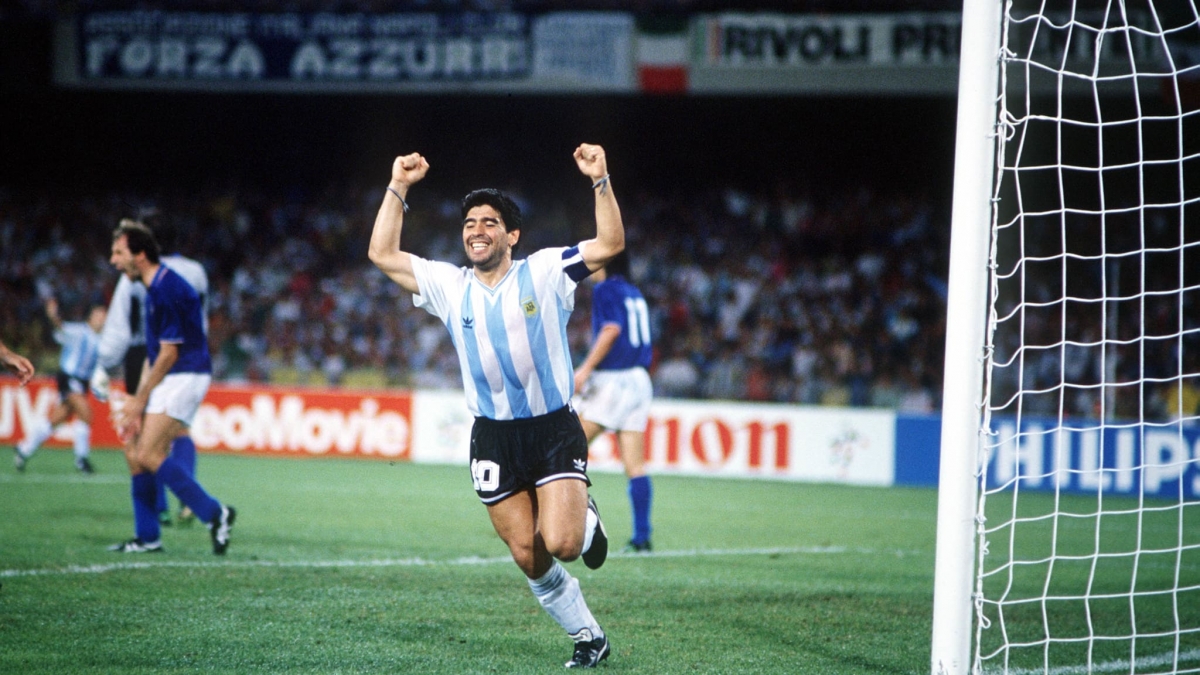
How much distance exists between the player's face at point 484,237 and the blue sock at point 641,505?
4.08 metres

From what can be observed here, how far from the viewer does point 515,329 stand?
5168 millimetres

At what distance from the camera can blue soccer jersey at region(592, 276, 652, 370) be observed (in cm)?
902

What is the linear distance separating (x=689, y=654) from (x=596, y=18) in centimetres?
1735

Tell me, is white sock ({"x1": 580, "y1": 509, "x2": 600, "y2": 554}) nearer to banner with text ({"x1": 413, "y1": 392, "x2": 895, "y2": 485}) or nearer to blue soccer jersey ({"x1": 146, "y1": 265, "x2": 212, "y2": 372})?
blue soccer jersey ({"x1": 146, "y1": 265, "x2": 212, "y2": 372})

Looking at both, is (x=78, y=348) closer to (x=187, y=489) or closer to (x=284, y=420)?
(x=284, y=420)

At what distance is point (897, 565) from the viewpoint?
28.9 ft

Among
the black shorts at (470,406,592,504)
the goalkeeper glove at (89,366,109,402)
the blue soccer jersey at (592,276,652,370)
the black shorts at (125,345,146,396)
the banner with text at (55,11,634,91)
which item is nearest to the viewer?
the black shorts at (470,406,592,504)

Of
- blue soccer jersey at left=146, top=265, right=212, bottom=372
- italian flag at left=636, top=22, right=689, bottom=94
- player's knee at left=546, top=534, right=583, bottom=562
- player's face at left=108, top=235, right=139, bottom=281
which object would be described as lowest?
player's knee at left=546, top=534, right=583, bottom=562

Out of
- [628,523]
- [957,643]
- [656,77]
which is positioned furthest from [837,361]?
[957,643]

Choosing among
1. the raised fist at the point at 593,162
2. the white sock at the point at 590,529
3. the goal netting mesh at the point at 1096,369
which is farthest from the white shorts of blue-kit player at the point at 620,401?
the raised fist at the point at 593,162

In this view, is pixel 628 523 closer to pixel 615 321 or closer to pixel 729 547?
pixel 729 547

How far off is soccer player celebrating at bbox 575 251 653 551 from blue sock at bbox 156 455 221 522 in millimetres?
2674

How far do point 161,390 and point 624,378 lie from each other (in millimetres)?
3252

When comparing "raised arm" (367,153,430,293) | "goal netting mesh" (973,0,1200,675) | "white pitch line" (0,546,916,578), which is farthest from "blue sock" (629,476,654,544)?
"raised arm" (367,153,430,293)
